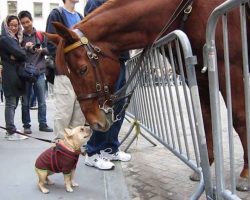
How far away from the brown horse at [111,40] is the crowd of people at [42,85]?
1.13 meters

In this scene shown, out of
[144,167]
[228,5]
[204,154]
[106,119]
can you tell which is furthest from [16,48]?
[228,5]

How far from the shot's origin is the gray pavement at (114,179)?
162 inches

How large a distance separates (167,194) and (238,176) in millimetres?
660

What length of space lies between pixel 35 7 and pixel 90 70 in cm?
5121

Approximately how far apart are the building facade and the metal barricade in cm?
4782

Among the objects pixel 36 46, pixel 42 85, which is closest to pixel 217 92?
pixel 36 46

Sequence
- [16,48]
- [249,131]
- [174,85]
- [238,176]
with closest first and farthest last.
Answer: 1. [249,131]
2. [174,85]
3. [238,176]
4. [16,48]

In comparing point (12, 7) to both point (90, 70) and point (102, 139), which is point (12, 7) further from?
point (90, 70)

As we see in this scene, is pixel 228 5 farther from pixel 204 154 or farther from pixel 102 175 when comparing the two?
pixel 102 175

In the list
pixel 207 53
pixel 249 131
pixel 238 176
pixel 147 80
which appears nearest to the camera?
pixel 249 131

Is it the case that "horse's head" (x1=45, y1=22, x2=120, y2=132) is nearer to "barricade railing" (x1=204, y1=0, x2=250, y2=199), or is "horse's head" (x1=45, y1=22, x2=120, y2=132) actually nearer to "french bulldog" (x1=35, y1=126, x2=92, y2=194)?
"french bulldog" (x1=35, y1=126, x2=92, y2=194)

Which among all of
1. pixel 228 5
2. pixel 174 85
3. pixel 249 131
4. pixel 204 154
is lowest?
pixel 204 154

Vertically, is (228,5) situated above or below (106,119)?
above

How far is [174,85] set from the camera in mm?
3734
